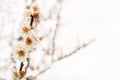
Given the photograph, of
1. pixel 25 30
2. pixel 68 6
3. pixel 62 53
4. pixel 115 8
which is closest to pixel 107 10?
pixel 115 8

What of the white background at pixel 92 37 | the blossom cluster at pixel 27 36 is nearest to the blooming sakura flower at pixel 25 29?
the blossom cluster at pixel 27 36

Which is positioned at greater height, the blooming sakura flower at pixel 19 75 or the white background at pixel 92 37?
the blooming sakura flower at pixel 19 75

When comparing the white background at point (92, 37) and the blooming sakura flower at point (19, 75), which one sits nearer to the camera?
the blooming sakura flower at point (19, 75)

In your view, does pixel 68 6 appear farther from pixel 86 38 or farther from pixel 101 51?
pixel 101 51

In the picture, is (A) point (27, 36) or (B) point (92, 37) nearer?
(A) point (27, 36)

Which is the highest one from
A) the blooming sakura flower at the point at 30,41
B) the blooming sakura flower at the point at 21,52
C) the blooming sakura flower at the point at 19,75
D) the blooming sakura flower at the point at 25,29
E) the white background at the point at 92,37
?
the blooming sakura flower at the point at 25,29

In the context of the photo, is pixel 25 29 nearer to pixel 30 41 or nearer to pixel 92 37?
pixel 30 41

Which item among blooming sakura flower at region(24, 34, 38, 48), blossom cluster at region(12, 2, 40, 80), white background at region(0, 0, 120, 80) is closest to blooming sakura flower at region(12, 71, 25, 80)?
blossom cluster at region(12, 2, 40, 80)

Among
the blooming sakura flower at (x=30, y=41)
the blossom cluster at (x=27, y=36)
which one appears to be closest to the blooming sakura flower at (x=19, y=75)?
the blossom cluster at (x=27, y=36)

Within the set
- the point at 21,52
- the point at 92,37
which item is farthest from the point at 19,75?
the point at 92,37

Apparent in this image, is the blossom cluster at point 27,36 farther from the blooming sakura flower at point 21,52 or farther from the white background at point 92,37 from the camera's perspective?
the white background at point 92,37

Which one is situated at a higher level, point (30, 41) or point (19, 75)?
point (30, 41)
